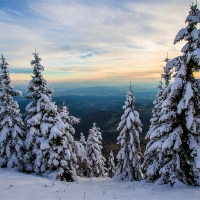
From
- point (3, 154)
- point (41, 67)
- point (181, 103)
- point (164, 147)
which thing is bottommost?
point (3, 154)

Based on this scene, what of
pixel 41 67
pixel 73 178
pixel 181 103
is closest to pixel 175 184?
pixel 181 103

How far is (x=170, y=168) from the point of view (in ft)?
38.4

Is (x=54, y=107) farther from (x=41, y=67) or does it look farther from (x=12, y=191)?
(x=12, y=191)

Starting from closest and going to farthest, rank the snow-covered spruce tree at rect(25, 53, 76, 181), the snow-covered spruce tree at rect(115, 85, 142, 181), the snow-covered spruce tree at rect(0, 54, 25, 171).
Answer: the snow-covered spruce tree at rect(25, 53, 76, 181) < the snow-covered spruce tree at rect(0, 54, 25, 171) < the snow-covered spruce tree at rect(115, 85, 142, 181)

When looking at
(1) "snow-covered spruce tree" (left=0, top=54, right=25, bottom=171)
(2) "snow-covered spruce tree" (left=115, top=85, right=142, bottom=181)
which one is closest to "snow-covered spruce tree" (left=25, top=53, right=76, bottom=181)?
(1) "snow-covered spruce tree" (left=0, top=54, right=25, bottom=171)

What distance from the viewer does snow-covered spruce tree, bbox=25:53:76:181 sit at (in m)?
15.9

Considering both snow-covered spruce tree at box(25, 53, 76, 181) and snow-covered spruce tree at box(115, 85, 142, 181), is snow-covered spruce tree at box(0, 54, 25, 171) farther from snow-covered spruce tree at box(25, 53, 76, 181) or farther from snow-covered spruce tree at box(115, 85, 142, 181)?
snow-covered spruce tree at box(115, 85, 142, 181)

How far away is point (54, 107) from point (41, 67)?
4115 mm

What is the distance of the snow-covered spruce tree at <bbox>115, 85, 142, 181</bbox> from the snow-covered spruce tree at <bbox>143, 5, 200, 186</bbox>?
10.8m

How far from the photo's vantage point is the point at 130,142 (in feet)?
76.1

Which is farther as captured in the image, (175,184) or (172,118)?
(172,118)

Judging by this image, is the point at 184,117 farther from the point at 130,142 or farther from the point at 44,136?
the point at 130,142

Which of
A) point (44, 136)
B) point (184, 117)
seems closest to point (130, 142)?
point (44, 136)

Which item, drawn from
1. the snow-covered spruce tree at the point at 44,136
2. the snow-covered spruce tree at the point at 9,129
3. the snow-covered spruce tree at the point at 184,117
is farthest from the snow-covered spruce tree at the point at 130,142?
the snow-covered spruce tree at the point at 9,129
